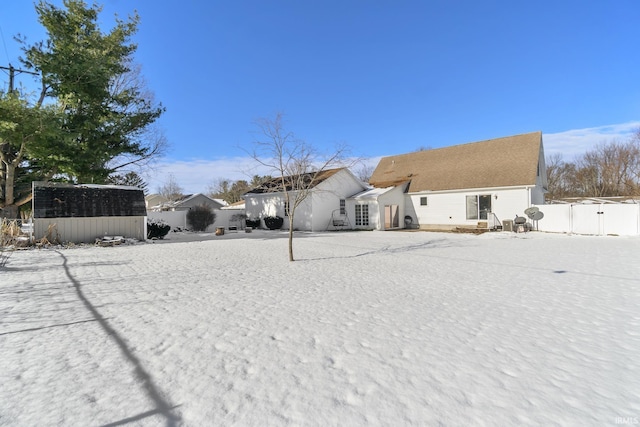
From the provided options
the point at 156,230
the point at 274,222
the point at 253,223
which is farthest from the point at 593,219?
the point at 156,230

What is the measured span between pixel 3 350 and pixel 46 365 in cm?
96

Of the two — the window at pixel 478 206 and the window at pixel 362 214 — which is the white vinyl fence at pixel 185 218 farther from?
the window at pixel 478 206

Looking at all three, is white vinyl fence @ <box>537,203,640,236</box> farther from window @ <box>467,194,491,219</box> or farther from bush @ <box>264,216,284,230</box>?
bush @ <box>264,216,284,230</box>

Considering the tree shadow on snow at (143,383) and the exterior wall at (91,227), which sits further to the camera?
the exterior wall at (91,227)

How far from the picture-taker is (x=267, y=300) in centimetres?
620

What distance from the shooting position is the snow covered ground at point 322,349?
2.77 metres

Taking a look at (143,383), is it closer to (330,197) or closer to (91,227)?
(91,227)

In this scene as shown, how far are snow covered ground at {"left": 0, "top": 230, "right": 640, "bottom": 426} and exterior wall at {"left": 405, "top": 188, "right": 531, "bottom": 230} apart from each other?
12.4 m

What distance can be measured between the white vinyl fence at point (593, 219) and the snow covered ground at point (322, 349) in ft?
36.1

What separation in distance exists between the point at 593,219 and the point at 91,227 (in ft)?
87.3

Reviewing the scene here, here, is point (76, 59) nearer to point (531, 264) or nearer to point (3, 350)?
point (3, 350)

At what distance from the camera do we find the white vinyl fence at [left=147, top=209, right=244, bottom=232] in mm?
25845

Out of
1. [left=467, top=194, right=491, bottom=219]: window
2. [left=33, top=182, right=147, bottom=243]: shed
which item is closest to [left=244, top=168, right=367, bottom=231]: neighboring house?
[left=467, top=194, right=491, bottom=219]: window

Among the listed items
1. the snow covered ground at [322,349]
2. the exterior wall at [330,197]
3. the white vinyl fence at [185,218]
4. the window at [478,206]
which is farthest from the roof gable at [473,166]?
the snow covered ground at [322,349]
